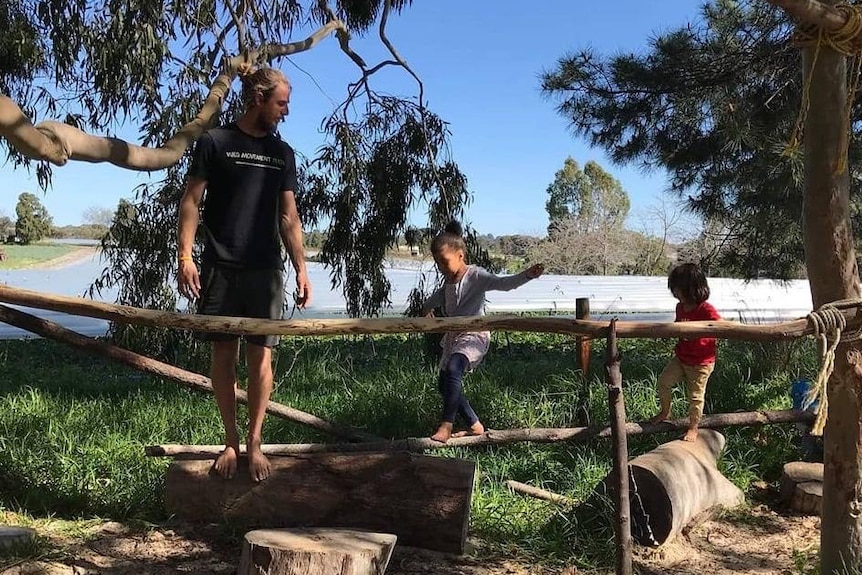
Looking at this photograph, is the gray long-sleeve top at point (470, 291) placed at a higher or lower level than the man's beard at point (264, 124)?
lower

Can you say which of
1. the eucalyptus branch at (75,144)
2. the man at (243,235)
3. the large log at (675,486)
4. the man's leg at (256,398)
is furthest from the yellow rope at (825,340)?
the eucalyptus branch at (75,144)

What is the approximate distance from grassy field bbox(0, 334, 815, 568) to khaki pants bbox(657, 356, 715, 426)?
420 mm

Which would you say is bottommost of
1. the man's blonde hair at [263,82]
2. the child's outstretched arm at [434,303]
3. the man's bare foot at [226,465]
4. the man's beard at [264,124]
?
the man's bare foot at [226,465]

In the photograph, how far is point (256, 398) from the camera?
316cm

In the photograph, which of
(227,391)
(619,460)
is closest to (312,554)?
(227,391)

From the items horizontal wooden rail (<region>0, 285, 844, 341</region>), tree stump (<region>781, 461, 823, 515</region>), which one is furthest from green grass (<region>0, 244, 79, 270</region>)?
tree stump (<region>781, 461, 823, 515</region>)

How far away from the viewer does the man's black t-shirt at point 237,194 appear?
3025 millimetres

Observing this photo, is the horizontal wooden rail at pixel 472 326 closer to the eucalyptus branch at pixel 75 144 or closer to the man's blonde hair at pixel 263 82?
the eucalyptus branch at pixel 75 144

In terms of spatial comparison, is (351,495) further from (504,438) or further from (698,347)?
(698,347)

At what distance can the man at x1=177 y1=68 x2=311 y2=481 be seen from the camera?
3033 millimetres

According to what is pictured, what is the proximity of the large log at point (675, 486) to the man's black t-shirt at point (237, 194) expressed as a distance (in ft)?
6.12

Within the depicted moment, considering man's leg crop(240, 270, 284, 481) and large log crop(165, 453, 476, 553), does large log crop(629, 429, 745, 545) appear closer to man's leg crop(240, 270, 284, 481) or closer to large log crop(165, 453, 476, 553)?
large log crop(165, 453, 476, 553)

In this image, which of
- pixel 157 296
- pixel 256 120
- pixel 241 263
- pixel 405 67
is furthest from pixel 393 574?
pixel 405 67

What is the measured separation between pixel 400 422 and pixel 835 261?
274 cm
